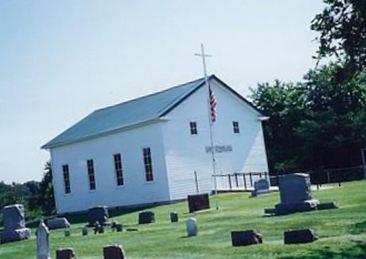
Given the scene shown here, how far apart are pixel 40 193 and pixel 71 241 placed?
161 ft

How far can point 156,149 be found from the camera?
38.8 meters

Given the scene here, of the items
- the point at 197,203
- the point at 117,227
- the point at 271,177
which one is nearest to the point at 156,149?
the point at 271,177

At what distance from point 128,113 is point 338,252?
32677mm

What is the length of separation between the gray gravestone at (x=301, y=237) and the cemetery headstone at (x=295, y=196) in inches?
305

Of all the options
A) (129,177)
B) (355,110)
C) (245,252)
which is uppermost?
(355,110)

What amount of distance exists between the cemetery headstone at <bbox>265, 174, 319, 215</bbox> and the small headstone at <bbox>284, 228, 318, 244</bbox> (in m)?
7.76

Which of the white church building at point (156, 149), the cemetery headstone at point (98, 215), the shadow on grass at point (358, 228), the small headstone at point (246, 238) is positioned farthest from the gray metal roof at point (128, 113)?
the small headstone at point (246, 238)

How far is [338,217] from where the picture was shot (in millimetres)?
16953

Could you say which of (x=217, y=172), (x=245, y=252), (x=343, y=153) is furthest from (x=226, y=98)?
(x=245, y=252)

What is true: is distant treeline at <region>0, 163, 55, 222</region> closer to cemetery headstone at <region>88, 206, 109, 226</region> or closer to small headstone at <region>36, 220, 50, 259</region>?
cemetery headstone at <region>88, 206, 109, 226</region>

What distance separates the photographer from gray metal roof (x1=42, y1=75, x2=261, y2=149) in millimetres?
39900

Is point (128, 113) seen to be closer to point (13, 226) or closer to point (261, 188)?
point (261, 188)

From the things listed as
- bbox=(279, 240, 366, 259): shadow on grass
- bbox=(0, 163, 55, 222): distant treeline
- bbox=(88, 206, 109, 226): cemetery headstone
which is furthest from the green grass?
bbox=(0, 163, 55, 222): distant treeline

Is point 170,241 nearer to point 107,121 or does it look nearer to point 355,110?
point 107,121
